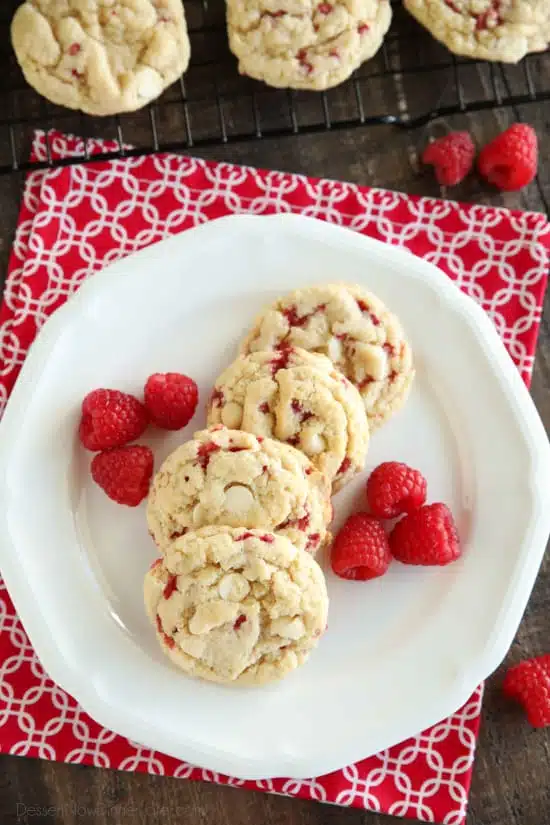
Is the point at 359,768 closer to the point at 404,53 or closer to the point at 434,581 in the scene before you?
the point at 434,581

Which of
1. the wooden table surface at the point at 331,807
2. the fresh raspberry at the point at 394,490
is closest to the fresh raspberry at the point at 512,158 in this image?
the wooden table surface at the point at 331,807

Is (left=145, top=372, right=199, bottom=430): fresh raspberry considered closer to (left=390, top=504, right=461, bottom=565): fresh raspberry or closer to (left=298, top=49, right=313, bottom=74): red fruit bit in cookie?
(left=390, top=504, right=461, bottom=565): fresh raspberry

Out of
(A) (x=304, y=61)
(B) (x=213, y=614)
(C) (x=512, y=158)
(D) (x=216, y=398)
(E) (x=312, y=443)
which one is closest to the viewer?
(B) (x=213, y=614)

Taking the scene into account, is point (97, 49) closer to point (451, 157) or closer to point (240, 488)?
point (451, 157)

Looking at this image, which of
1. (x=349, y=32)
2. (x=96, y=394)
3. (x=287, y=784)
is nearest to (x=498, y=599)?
(x=287, y=784)

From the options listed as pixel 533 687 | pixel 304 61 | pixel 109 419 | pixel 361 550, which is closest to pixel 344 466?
pixel 361 550

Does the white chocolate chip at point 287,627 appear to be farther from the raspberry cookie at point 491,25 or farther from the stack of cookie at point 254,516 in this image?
the raspberry cookie at point 491,25
